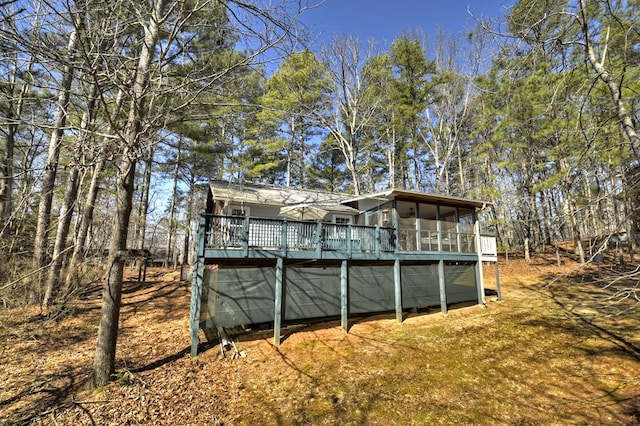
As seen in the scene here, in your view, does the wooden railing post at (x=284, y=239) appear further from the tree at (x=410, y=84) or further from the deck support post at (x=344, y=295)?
the tree at (x=410, y=84)

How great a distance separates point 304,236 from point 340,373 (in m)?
4.42

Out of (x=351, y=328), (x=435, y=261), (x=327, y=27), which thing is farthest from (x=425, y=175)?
(x=327, y=27)

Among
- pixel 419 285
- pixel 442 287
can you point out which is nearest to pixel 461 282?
pixel 442 287

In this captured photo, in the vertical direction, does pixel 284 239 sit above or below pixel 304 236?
below

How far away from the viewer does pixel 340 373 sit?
6.49 m

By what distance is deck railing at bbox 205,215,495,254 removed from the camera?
8.25 metres

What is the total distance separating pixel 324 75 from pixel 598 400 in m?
20.1

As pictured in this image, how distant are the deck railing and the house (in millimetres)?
35

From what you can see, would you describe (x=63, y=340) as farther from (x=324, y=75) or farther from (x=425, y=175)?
(x=425, y=175)

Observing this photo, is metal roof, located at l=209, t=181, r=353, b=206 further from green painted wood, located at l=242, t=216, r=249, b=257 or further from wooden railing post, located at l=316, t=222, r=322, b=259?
wooden railing post, located at l=316, t=222, r=322, b=259

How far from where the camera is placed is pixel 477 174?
22.1 metres

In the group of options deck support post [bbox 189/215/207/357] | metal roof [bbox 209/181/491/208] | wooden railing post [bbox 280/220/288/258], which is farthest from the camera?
metal roof [bbox 209/181/491/208]

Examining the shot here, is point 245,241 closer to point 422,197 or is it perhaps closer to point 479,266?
point 422,197

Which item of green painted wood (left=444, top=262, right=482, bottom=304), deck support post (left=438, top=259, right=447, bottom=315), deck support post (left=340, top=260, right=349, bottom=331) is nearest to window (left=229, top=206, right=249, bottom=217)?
deck support post (left=340, top=260, right=349, bottom=331)
